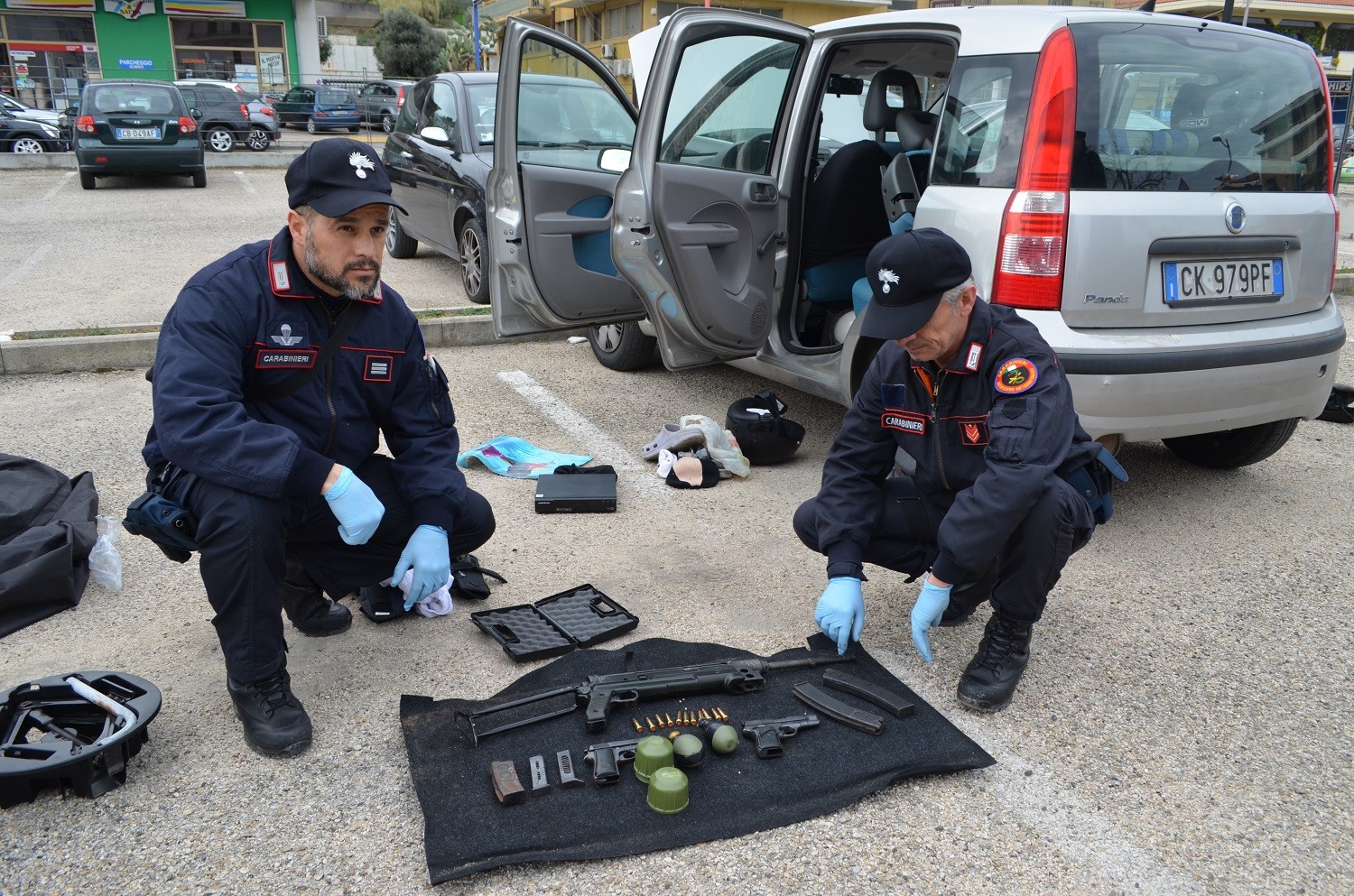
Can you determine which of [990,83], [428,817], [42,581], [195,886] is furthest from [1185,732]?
[42,581]

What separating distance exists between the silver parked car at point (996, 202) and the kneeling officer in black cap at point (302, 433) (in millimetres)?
1635

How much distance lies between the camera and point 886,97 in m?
4.46

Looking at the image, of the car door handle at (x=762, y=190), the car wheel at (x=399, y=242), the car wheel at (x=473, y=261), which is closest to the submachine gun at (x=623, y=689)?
the car door handle at (x=762, y=190)

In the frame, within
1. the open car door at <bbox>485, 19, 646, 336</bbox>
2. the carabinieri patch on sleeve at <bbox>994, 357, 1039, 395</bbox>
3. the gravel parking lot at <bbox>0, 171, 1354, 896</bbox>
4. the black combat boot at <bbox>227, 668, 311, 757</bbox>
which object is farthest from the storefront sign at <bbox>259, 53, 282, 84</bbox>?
the carabinieri patch on sleeve at <bbox>994, 357, 1039, 395</bbox>

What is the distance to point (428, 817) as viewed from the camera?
2.17 meters

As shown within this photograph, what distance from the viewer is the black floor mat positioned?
6.97 ft

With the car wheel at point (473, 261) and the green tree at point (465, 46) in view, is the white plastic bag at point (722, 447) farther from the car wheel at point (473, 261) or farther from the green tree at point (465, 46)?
the green tree at point (465, 46)

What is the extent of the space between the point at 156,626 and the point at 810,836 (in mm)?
2117

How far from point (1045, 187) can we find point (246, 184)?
15.0 metres

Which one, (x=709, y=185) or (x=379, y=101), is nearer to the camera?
(x=709, y=185)

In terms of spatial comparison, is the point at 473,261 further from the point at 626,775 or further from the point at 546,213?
the point at 626,775

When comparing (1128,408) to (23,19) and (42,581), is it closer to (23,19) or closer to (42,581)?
(42,581)

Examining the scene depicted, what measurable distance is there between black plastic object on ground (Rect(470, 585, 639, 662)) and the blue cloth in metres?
1.20

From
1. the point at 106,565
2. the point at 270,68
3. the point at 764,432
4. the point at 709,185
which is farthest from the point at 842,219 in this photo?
the point at 270,68
